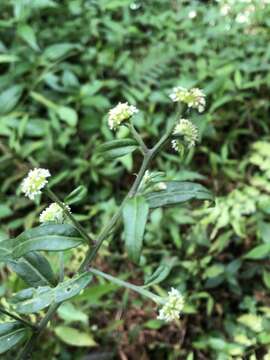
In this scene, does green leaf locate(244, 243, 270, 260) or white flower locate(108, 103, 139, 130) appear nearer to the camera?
white flower locate(108, 103, 139, 130)

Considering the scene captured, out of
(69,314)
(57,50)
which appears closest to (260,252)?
(69,314)

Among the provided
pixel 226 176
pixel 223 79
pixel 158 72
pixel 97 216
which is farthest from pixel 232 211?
pixel 158 72

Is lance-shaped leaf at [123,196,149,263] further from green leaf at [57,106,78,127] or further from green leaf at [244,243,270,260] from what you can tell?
green leaf at [57,106,78,127]

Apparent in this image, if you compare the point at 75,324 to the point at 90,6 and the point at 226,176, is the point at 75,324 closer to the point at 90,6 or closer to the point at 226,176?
the point at 226,176

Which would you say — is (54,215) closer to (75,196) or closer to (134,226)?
(75,196)

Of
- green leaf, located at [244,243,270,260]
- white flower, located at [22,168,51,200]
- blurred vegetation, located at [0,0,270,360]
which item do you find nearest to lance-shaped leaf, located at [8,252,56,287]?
white flower, located at [22,168,51,200]
